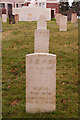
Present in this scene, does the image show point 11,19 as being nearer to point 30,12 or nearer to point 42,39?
point 30,12

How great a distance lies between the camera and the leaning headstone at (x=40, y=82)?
424cm

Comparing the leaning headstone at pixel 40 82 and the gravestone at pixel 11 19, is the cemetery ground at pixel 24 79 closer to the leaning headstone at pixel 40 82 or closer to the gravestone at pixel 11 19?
the leaning headstone at pixel 40 82

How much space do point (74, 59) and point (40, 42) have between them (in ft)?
5.69

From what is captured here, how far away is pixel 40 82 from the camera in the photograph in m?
4.36

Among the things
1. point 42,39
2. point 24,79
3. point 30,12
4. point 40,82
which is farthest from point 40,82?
point 30,12

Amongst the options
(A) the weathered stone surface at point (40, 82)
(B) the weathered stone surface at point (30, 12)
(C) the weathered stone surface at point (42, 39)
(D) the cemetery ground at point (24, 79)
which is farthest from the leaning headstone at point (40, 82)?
(B) the weathered stone surface at point (30, 12)

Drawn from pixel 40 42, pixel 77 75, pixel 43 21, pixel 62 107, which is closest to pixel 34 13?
pixel 43 21

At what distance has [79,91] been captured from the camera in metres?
5.54

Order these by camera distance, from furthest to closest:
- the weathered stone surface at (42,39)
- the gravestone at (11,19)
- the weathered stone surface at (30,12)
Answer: the weathered stone surface at (30,12) → the gravestone at (11,19) → the weathered stone surface at (42,39)

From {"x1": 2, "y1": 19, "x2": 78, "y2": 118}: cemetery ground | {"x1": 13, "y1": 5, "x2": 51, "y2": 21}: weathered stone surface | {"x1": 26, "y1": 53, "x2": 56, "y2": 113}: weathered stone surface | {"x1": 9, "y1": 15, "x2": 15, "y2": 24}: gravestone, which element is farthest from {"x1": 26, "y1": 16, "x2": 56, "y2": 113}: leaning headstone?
{"x1": 13, "y1": 5, "x2": 51, "y2": 21}: weathered stone surface

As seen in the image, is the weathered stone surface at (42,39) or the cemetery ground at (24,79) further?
the weathered stone surface at (42,39)

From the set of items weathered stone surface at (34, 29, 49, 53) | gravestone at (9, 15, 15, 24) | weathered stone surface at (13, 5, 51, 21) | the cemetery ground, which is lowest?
the cemetery ground

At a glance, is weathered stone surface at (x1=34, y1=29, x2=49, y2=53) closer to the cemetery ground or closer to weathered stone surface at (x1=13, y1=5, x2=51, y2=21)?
the cemetery ground

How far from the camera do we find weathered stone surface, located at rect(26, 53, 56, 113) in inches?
167
